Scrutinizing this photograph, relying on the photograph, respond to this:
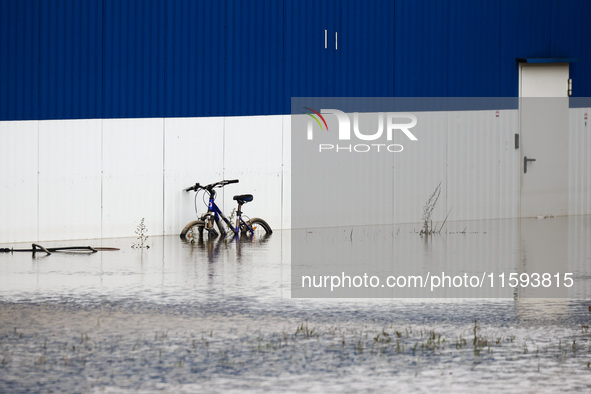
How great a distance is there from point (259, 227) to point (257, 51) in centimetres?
287

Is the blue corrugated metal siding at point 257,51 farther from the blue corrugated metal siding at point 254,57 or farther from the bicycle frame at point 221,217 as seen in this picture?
the bicycle frame at point 221,217

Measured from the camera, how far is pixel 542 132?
21375 mm

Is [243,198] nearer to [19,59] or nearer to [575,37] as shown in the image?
[19,59]

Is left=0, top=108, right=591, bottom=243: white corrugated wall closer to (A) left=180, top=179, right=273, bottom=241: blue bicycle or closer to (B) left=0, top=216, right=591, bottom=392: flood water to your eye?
(A) left=180, top=179, right=273, bottom=241: blue bicycle

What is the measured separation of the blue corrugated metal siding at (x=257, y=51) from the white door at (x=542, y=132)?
0.28m

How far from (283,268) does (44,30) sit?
567 centimetres

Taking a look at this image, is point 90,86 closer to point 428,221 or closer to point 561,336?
point 428,221

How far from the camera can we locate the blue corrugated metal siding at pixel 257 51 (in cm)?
1677

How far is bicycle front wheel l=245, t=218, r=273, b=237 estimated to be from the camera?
1762 cm

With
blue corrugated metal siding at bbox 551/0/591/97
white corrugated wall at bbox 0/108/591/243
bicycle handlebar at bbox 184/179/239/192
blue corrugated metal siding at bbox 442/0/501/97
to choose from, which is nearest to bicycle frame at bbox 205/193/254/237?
bicycle handlebar at bbox 184/179/239/192

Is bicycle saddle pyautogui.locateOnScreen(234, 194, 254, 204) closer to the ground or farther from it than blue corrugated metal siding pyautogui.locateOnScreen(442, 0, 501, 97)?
closer to the ground

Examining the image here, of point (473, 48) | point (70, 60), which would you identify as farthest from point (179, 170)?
point (473, 48)

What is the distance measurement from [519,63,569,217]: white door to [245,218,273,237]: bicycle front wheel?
17.8 ft

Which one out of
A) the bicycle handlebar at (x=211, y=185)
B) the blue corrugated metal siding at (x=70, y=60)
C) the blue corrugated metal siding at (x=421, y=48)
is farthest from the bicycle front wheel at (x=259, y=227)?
the blue corrugated metal siding at (x=421, y=48)
